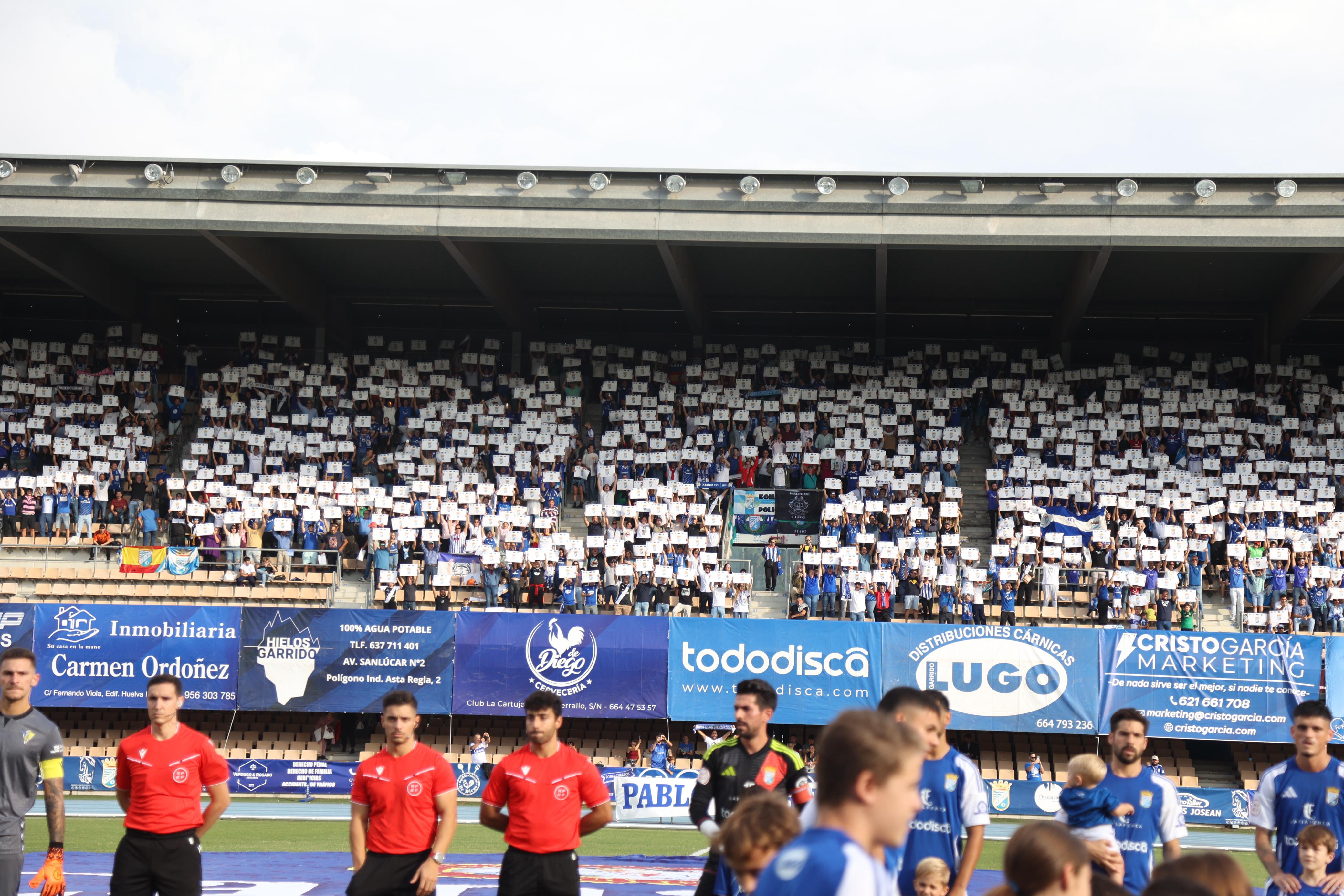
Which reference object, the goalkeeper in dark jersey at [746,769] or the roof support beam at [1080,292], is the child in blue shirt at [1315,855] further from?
the roof support beam at [1080,292]

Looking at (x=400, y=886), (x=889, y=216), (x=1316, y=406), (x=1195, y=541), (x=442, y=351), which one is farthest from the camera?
(x=442, y=351)

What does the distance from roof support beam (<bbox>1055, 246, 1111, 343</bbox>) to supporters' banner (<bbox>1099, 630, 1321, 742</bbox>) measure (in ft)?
34.6

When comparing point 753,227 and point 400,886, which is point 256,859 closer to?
point 400,886

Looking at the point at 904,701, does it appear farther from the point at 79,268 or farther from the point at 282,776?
the point at 79,268

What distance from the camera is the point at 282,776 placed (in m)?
25.6

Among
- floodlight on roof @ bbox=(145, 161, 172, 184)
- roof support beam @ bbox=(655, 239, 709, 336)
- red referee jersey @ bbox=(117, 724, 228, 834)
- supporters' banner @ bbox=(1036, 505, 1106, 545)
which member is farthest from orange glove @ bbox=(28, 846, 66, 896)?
floodlight on roof @ bbox=(145, 161, 172, 184)

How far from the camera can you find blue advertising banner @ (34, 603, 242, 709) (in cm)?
2653

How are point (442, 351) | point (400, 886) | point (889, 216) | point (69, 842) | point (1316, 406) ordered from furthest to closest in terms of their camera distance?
1. point (442, 351)
2. point (1316, 406)
3. point (889, 216)
4. point (69, 842)
5. point (400, 886)

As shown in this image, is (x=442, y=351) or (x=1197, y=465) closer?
(x=1197, y=465)

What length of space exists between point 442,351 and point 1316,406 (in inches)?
1010

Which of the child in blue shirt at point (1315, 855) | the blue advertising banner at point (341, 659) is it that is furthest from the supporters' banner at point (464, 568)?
the child in blue shirt at point (1315, 855)

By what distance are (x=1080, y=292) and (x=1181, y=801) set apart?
1471 centimetres

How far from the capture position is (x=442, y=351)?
3994 cm

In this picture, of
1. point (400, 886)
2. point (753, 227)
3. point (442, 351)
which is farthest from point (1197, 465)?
point (400, 886)
